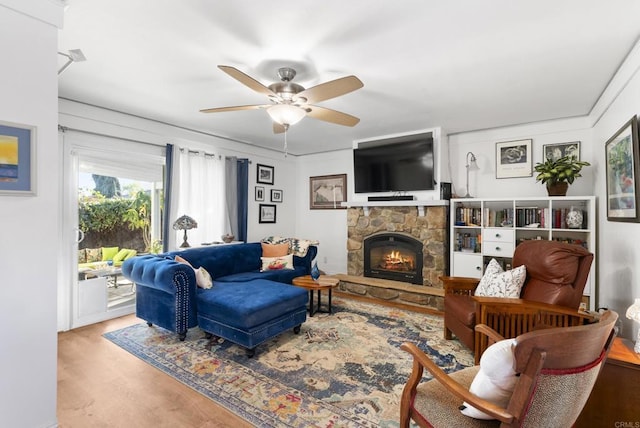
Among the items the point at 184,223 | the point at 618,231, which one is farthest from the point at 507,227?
the point at 184,223

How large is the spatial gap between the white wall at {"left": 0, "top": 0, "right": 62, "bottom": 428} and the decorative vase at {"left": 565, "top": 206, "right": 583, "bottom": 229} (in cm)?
482

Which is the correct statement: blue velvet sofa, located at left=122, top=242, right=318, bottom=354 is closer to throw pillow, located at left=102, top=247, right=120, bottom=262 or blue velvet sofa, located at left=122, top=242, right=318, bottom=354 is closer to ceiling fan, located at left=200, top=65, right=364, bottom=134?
throw pillow, located at left=102, top=247, right=120, bottom=262

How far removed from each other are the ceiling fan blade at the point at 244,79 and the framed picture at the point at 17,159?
1.07 meters

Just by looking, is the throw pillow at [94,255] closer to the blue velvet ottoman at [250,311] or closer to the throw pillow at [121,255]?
the throw pillow at [121,255]

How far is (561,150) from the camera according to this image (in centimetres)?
394

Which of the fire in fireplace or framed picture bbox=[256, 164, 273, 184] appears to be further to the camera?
framed picture bbox=[256, 164, 273, 184]

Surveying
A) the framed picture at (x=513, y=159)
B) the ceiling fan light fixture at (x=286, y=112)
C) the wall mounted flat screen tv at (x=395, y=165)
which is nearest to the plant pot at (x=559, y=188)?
the framed picture at (x=513, y=159)

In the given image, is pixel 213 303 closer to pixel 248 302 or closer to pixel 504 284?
pixel 248 302

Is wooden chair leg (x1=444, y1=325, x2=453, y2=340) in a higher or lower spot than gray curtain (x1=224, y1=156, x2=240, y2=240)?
lower

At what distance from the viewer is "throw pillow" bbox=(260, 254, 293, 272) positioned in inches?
169

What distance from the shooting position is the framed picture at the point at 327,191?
5.71m

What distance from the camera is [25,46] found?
1534 millimetres

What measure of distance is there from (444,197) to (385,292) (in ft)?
5.33

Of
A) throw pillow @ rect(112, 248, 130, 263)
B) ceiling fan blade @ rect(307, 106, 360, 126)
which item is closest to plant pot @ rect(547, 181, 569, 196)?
ceiling fan blade @ rect(307, 106, 360, 126)
